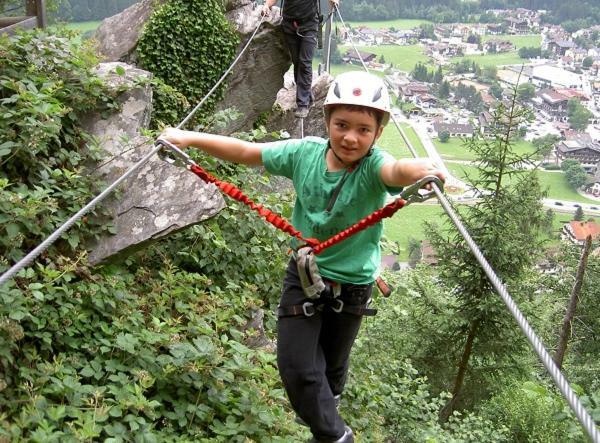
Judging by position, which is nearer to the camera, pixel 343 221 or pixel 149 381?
pixel 343 221

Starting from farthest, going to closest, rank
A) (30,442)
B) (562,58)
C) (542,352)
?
(562,58) → (30,442) → (542,352)

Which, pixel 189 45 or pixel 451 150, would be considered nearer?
pixel 189 45

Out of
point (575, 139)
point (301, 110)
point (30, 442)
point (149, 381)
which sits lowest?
point (575, 139)

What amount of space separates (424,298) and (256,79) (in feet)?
19.0

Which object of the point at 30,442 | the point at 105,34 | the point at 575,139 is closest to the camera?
the point at 30,442

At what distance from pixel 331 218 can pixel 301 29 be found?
247 inches

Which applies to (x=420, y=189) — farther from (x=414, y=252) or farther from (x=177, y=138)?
(x=414, y=252)

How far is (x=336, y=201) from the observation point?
2846 mm

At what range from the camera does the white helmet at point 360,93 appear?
8.68 feet

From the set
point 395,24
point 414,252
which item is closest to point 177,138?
point 414,252

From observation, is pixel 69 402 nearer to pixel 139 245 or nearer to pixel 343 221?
pixel 139 245

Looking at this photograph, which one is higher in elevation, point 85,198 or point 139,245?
point 85,198

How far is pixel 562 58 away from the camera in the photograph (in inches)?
3740

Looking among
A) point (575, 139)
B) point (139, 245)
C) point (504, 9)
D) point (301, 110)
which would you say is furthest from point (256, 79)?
point (504, 9)
